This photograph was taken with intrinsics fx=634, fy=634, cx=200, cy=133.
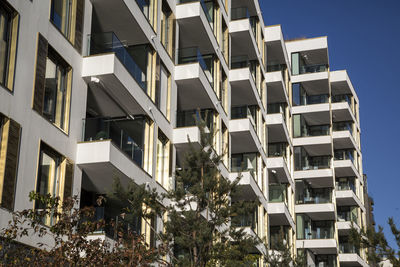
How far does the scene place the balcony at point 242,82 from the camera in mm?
36000

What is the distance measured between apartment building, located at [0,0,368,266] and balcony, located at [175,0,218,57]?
0.07m

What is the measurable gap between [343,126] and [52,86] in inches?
1838

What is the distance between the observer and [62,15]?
19.2 metres

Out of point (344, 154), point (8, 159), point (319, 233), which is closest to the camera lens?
point (8, 159)

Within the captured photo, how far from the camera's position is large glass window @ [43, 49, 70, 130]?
709 inches

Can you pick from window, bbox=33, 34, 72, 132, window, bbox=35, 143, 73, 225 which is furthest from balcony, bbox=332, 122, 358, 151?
window, bbox=35, 143, 73, 225

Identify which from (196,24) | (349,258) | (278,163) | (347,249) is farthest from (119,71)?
(347,249)

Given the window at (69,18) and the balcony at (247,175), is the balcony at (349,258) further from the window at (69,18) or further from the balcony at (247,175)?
the window at (69,18)

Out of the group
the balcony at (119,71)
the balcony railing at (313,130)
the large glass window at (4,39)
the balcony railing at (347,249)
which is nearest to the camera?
the large glass window at (4,39)

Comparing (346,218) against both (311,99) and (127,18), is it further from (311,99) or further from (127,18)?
(127,18)

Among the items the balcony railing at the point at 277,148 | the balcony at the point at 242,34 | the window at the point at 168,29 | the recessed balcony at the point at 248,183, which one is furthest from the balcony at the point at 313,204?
the window at the point at 168,29

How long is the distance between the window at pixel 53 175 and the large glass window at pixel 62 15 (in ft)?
12.6

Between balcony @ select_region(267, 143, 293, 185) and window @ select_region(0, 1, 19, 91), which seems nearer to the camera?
window @ select_region(0, 1, 19, 91)

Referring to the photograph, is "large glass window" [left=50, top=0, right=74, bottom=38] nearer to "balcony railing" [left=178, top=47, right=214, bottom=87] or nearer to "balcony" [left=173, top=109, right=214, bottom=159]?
"balcony" [left=173, top=109, right=214, bottom=159]
